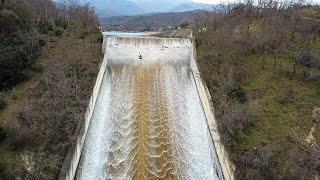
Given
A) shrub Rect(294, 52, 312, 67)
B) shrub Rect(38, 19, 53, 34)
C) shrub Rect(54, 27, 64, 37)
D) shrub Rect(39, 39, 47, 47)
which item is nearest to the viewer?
shrub Rect(294, 52, 312, 67)

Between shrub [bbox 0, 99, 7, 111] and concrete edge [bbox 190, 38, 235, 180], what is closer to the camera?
concrete edge [bbox 190, 38, 235, 180]

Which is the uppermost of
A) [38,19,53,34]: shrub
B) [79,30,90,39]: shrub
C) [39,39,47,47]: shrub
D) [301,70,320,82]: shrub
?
[38,19,53,34]: shrub

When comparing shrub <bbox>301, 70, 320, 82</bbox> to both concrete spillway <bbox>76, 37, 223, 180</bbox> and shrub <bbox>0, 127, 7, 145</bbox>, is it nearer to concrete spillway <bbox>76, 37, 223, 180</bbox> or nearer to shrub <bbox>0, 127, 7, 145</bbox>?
concrete spillway <bbox>76, 37, 223, 180</bbox>

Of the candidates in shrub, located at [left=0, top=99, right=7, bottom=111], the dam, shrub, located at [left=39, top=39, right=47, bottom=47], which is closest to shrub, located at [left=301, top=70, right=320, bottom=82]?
the dam

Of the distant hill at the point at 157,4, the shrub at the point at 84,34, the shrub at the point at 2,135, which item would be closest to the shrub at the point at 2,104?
the shrub at the point at 2,135

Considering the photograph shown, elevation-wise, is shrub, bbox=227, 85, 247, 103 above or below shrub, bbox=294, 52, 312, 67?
below

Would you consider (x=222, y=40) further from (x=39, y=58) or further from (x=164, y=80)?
(x=39, y=58)

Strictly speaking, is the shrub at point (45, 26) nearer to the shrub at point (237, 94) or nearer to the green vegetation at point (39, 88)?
the green vegetation at point (39, 88)
